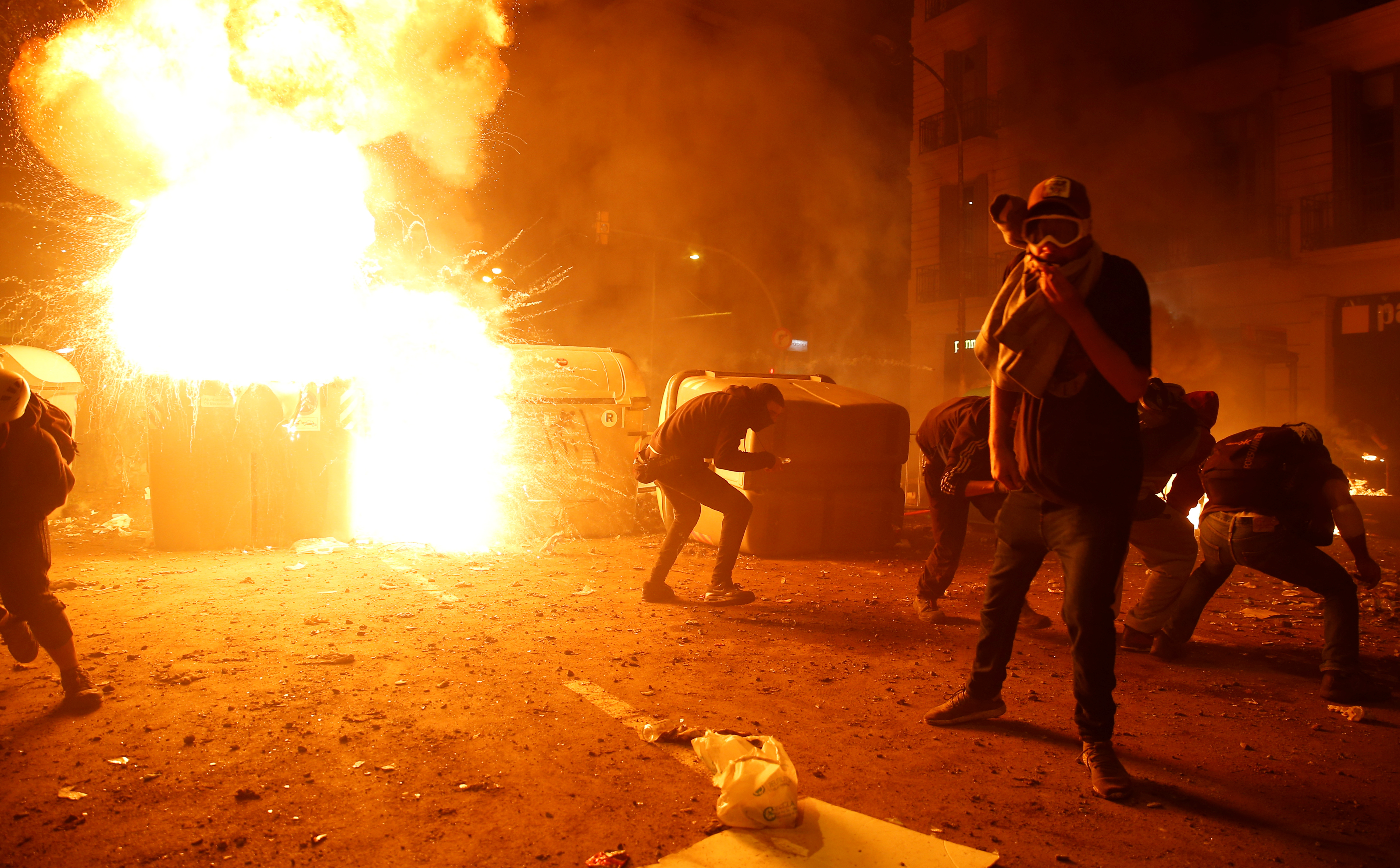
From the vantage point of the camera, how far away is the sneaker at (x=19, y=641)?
401 centimetres

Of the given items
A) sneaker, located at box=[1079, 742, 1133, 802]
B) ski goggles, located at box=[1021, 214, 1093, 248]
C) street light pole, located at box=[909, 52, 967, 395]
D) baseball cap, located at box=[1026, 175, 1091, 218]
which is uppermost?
street light pole, located at box=[909, 52, 967, 395]

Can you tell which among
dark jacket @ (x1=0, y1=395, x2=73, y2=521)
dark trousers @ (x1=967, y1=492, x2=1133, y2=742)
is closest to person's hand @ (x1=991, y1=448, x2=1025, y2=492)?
dark trousers @ (x1=967, y1=492, x2=1133, y2=742)

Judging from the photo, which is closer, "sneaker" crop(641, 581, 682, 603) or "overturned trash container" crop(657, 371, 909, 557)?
"sneaker" crop(641, 581, 682, 603)

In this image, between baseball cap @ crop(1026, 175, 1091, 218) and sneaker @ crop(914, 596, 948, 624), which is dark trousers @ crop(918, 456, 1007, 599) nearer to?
sneaker @ crop(914, 596, 948, 624)

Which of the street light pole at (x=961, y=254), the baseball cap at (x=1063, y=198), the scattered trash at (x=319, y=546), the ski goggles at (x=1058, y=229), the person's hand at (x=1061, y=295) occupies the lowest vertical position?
the scattered trash at (x=319, y=546)

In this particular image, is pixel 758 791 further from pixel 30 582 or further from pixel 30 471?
pixel 30 471

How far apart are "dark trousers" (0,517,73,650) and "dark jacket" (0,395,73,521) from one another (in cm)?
5

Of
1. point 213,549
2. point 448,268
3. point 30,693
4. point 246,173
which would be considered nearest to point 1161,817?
point 30,693

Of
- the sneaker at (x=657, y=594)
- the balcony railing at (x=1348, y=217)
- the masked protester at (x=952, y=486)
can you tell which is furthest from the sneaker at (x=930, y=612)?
the balcony railing at (x=1348, y=217)

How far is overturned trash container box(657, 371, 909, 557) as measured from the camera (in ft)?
25.6

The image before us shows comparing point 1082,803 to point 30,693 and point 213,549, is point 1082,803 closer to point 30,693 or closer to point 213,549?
point 30,693

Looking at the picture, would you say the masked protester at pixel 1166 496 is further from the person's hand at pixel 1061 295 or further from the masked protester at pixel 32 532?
the masked protester at pixel 32 532

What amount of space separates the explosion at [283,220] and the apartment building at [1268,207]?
9.17 meters

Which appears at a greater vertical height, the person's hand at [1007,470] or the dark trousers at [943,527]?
the person's hand at [1007,470]
